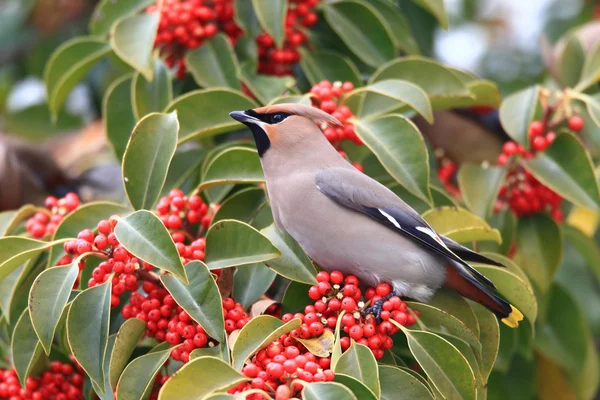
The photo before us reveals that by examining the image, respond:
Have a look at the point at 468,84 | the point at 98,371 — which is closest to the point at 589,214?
the point at 468,84

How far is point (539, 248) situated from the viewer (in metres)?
3.22

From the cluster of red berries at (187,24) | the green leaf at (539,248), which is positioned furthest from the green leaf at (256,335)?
the cluster of red berries at (187,24)

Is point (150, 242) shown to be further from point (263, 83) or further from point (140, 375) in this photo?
point (263, 83)

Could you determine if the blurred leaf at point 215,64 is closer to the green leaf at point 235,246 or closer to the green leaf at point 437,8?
the green leaf at point 437,8

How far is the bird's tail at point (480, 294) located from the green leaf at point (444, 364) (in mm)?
334

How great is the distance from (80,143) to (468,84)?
2.42 metres

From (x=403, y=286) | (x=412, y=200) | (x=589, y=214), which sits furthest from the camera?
(x=589, y=214)

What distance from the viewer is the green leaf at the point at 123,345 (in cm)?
230

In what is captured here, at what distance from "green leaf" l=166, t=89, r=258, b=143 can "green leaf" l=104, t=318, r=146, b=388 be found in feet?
2.45

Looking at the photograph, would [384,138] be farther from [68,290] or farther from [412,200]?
[68,290]

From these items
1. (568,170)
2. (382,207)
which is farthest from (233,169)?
(568,170)

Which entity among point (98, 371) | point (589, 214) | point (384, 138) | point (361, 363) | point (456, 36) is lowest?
point (589, 214)

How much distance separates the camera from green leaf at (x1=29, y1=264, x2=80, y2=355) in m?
2.25

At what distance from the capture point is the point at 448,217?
8.94 ft
